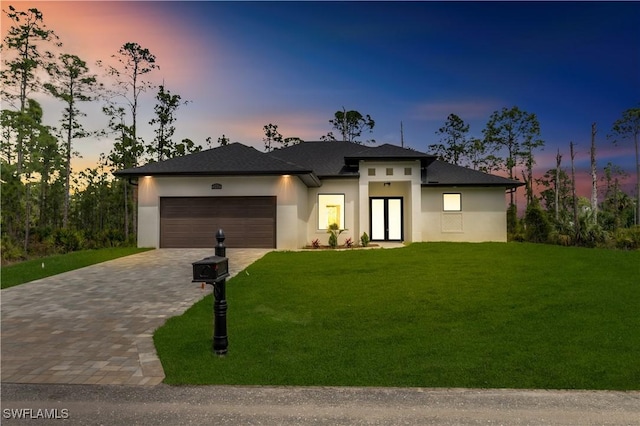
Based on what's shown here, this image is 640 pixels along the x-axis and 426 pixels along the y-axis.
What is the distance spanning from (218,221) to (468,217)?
12842mm

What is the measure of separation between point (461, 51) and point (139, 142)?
77.7 ft

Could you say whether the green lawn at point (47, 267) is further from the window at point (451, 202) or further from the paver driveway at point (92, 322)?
the window at point (451, 202)

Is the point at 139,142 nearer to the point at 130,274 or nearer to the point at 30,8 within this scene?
the point at 30,8

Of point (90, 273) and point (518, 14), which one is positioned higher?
point (518, 14)

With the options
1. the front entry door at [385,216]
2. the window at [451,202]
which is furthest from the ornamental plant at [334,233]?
the window at [451,202]

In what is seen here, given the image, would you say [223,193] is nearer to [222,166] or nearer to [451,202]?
[222,166]

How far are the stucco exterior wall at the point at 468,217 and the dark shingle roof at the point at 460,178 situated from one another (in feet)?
1.41

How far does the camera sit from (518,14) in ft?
49.5

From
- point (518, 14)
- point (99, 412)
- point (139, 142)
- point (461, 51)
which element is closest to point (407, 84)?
point (461, 51)

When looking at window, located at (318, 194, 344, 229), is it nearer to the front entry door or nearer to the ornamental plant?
the ornamental plant

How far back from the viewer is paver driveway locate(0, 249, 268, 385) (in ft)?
13.0

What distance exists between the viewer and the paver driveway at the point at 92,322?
396cm

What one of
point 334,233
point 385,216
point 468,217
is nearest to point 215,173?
point 334,233

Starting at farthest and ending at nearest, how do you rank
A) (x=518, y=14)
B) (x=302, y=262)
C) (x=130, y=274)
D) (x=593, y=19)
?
(x=593, y=19), (x=518, y=14), (x=302, y=262), (x=130, y=274)
